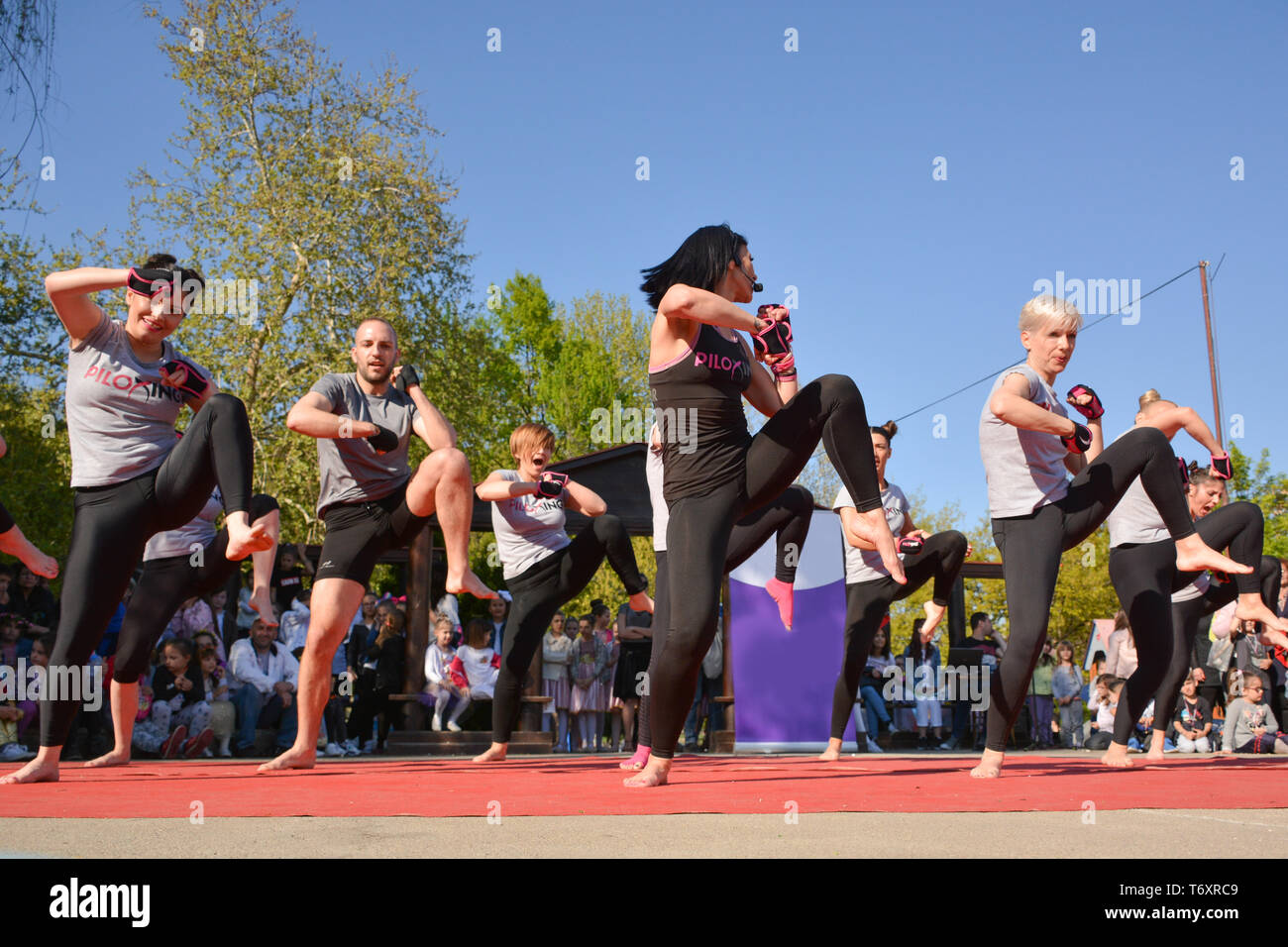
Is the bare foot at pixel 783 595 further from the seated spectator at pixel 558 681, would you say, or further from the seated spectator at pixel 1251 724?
the seated spectator at pixel 1251 724

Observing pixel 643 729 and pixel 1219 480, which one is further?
pixel 1219 480

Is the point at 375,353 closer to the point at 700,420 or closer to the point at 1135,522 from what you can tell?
the point at 700,420

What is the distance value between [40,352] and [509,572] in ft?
72.0

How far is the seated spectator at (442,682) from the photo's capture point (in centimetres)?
1211

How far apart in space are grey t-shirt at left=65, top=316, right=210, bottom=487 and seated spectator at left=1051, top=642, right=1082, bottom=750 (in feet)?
45.6

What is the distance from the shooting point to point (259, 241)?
960 inches

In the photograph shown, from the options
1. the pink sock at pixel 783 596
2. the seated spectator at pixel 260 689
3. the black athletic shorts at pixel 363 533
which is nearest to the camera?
the black athletic shorts at pixel 363 533

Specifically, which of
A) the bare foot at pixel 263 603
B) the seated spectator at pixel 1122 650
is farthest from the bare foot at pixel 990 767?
the seated spectator at pixel 1122 650

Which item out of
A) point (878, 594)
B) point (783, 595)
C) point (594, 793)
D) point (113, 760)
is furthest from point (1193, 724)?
point (113, 760)

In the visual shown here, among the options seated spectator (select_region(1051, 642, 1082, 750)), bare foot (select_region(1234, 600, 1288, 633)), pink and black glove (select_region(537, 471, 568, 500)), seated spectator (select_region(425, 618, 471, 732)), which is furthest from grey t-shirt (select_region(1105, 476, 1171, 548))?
seated spectator (select_region(1051, 642, 1082, 750))

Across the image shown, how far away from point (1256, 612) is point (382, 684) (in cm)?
883

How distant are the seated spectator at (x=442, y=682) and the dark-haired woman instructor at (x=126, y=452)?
739 cm
